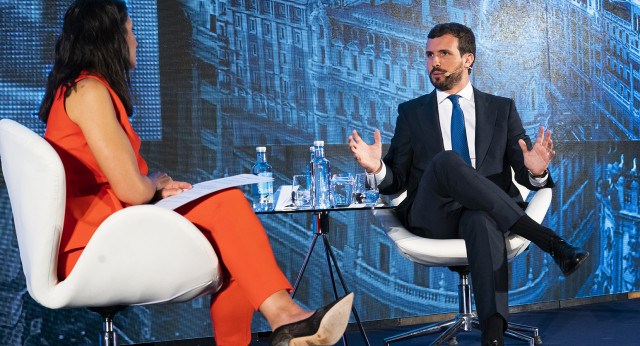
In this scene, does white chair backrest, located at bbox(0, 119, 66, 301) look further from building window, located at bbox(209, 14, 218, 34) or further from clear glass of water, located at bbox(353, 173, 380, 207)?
building window, located at bbox(209, 14, 218, 34)

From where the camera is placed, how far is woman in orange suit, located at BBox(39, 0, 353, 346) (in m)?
1.59

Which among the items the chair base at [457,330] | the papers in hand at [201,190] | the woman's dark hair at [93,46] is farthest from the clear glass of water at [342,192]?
the woman's dark hair at [93,46]

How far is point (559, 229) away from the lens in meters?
3.85

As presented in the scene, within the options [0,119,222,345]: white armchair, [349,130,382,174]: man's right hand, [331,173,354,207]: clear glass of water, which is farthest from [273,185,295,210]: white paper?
[0,119,222,345]: white armchair

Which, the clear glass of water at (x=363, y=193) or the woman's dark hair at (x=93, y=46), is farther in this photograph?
the clear glass of water at (x=363, y=193)

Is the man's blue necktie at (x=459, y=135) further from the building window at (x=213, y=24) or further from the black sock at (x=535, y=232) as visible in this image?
the building window at (x=213, y=24)

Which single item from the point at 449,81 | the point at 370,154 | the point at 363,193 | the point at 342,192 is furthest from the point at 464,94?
the point at 342,192

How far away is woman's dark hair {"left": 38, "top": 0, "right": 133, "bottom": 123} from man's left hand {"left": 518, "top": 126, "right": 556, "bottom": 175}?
1528mm

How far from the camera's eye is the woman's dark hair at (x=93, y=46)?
5.87 ft

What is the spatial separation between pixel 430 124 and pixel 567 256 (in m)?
0.94

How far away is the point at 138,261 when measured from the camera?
1608 mm

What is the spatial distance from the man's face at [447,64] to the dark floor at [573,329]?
1183 millimetres

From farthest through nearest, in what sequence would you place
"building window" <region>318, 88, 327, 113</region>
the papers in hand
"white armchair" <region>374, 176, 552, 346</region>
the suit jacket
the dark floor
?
"building window" <region>318, 88, 327, 113</region>
the dark floor
the suit jacket
"white armchair" <region>374, 176, 552, 346</region>
the papers in hand

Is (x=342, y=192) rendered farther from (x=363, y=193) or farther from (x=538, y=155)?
(x=538, y=155)
